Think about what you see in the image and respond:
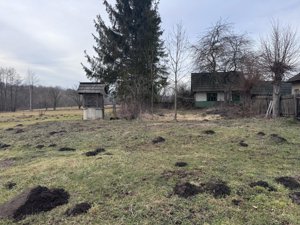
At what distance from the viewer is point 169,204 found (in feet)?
15.3

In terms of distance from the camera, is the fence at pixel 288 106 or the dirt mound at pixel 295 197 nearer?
the dirt mound at pixel 295 197

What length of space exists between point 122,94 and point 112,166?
2163 centimetres

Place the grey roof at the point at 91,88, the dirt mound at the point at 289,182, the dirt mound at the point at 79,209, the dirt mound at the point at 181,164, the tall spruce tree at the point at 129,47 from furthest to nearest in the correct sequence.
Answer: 1. the tall spruce tree at the point at 129,47
2. the grey roof at the point at 91,88
3. the dirt mound at the point at 181,164
4. the dirt mound at the point at 289,182
5. the dirt mound at the point at 79,209

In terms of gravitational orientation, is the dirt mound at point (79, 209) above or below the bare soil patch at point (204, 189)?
below

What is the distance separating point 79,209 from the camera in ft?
15.5

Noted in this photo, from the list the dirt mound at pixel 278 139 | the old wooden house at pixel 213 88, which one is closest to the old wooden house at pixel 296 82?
the old wooden house at pixel 213 88

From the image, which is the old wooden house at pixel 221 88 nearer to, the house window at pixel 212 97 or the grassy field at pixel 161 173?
the house window at pixel 212 97

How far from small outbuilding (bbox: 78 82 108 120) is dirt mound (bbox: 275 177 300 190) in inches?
689

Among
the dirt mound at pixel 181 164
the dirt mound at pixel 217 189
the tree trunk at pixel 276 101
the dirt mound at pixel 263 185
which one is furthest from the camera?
the tree trunk at pixel 276 101

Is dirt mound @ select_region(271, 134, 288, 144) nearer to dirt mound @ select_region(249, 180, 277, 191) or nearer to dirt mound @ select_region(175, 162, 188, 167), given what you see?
dirt mound @ select_region(175, 162, 188, 167)

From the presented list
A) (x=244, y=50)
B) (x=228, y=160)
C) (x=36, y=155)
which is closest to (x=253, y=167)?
(x=228, y=160)

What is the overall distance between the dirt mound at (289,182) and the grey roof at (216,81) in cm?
2820

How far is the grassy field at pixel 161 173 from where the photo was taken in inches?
174

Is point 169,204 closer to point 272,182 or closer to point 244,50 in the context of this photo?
point 272,182
